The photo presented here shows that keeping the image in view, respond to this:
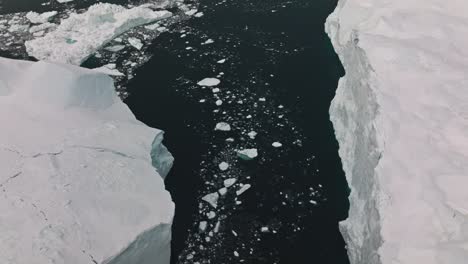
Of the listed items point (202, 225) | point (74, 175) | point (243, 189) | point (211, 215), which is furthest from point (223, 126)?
point (74, 175)

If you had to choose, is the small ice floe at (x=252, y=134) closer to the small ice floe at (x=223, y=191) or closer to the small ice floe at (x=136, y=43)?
the small ice floe at (x=223, y=191)

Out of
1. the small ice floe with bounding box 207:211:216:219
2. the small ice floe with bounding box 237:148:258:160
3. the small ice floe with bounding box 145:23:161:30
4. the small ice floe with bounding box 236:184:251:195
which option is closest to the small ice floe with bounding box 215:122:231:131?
the small ice floe with bounding box 237:148:258:160

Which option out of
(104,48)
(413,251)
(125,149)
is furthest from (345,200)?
(104,48)

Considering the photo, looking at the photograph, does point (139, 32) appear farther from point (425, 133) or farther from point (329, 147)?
point (425, 133)

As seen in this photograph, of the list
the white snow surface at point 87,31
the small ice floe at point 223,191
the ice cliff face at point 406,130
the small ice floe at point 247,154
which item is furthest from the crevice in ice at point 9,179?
the white snow surface at point 87,31

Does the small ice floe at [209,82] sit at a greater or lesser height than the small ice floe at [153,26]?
lesser

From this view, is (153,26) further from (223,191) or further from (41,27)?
(223,191)

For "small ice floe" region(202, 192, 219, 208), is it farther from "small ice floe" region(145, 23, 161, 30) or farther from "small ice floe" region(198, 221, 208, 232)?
"small ice floe" region(145, 23, 161, 30)
